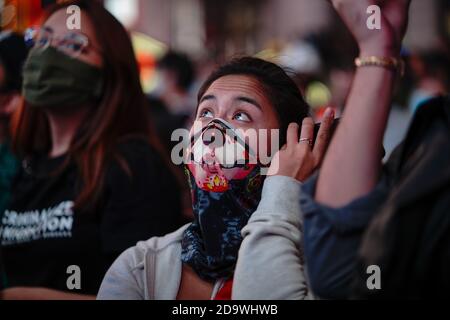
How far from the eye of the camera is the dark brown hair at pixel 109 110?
2867mm

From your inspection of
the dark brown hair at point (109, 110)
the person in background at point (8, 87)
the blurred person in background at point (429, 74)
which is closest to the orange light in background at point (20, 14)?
the person in background at point (8, 87)

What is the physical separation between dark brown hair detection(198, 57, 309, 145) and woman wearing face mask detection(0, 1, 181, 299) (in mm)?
701

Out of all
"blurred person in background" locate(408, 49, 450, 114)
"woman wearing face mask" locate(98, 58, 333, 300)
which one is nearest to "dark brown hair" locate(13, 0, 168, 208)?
"woman wearing face mask" locate(98, 58, 333, 300)

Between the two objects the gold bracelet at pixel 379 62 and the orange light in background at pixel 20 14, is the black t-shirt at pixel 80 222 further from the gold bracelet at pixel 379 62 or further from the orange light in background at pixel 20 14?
the gold bracelet at pixel 379 62

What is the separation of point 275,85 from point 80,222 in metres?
0.96

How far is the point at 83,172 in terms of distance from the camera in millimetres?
2828

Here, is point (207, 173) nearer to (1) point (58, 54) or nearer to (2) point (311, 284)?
(2) point (311, 284)

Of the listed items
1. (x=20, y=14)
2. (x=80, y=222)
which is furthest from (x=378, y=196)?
(x=20, y=14)

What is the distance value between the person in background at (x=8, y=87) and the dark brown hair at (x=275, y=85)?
1.25 m

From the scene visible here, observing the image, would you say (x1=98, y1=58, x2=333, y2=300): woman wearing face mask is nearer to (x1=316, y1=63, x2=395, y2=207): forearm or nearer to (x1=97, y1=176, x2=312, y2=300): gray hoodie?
(x1=97, y1=176, x2=312, y2=300): gray hoodie

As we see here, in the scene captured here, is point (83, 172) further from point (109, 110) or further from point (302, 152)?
point (302, 152)

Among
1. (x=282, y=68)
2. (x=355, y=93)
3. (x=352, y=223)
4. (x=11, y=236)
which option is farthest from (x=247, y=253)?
(x=11, y=236)

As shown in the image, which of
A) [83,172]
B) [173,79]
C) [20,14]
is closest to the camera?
[83,172]

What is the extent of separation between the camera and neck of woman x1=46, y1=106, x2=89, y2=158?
2.96 m
